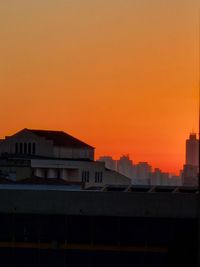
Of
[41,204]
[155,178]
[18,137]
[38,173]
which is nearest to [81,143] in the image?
[18,137]

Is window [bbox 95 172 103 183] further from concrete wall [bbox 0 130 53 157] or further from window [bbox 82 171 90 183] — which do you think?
concrete wall [bbox 0 130 53 157]

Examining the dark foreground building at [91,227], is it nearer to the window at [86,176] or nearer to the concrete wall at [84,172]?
the concrete wall at [84,172]

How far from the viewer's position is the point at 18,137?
61.0 metres

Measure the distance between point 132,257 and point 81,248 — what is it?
1017mm

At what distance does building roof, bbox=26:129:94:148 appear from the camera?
60.8m

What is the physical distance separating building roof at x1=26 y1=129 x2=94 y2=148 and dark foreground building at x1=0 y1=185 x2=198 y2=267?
4202 cm

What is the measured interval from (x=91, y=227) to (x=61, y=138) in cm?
4406

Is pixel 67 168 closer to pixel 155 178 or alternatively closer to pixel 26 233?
pixel 155 178

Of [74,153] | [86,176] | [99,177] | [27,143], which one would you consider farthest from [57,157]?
[99,177]

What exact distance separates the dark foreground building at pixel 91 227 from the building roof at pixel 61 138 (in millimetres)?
42016

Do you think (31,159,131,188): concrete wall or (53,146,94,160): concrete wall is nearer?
(31,159,131,188): concrete wall

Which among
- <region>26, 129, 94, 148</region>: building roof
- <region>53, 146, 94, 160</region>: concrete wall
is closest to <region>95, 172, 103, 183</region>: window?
<region>53, 146, 94, 160</region>: concrete wall

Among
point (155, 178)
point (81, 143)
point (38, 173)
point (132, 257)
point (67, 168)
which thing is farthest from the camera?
point (155, 178)

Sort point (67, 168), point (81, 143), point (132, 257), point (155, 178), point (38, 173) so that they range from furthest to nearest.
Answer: point (155, 178)
point (81, 143)
point (67, 168)
point (38, 173)
point (132, 257)
